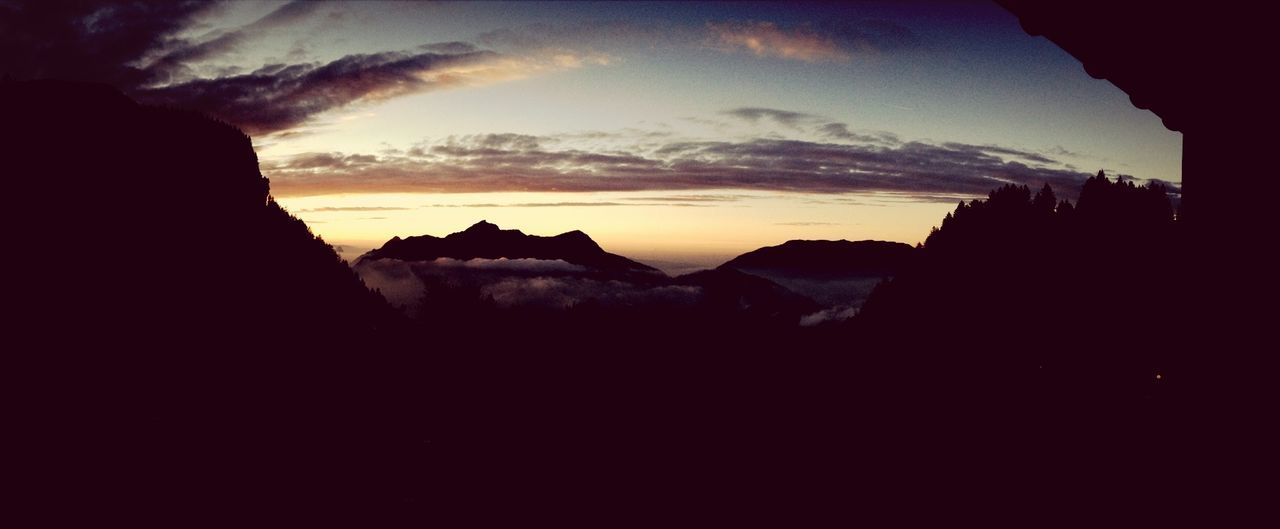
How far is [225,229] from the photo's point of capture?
4812cm

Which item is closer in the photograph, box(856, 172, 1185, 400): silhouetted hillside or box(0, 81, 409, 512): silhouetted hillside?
box(0, 81, 409, 512): silhouetted hillside

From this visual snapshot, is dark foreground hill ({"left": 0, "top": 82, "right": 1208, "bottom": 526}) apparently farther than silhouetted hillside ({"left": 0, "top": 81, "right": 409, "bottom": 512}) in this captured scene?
Yes

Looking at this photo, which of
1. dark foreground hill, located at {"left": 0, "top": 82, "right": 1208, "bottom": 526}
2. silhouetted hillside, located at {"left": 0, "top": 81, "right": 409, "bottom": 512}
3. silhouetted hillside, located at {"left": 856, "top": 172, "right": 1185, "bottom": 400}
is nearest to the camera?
silhouetted hillside, located at {"left": 0, "top": 81, "right": 409, "bottom": 512}

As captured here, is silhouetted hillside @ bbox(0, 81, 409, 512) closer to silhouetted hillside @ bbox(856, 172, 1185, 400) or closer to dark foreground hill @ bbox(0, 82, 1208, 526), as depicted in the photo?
dark foreground hill @ bbox(0, 82, 1208, 526)

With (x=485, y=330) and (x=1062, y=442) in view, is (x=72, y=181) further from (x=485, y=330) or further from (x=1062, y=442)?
(x=1062, y=442)

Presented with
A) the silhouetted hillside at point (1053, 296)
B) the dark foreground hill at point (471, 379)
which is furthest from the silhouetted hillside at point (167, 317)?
the silhouetted hillside at point (1053, 296)

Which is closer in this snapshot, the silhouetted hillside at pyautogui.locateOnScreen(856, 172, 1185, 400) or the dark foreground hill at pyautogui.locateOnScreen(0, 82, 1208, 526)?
the dark foreground hill at pyautogui.locateOnScreen(0, 82, 1208, 526)

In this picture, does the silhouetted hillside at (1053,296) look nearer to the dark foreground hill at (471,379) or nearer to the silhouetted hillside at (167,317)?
the dark foreground hill at (471,379)

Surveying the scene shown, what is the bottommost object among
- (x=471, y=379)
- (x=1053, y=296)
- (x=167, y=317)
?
(x=471, y=379)

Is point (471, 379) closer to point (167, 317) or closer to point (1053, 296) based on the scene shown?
point (167, 317)

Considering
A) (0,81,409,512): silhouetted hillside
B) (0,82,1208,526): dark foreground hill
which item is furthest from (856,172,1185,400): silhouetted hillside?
(0,81,409,512): silhouetted hillside

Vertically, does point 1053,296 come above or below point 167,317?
below

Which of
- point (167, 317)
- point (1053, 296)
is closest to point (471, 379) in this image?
point (167, 317)

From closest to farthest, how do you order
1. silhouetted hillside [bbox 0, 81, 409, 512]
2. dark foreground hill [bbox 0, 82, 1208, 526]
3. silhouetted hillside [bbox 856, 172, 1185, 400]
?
1. silhouetted hillside [bbox 0, 81, 409, 512]
2. dark foreground hill [bbox 0, 82, 1208, 526]
3. silhouetted hillside [bbox 856, 172, 1185, 400]
